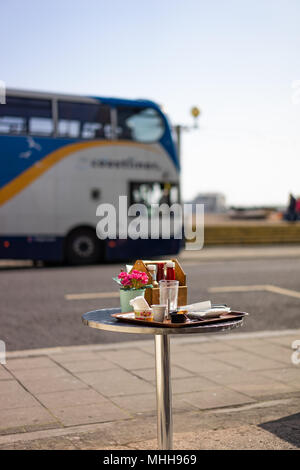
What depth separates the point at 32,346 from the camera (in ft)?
23.8

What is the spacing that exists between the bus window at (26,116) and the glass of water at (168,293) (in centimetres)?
1340

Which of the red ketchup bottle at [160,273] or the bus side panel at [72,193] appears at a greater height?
the bus side panel at [72,193]

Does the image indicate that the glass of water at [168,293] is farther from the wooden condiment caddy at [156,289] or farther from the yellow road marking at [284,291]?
the yellow road marking at [284,291]

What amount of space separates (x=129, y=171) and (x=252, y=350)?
11.2 meters

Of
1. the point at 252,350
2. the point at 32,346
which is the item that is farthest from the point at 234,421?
the point at 32,346

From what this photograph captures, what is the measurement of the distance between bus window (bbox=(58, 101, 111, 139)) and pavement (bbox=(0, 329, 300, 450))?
1035 cm

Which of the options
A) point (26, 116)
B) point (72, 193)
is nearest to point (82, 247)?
point (72, 193)

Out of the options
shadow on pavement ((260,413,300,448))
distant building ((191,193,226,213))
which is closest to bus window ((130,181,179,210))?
shadow on pavement ((260,413,300,448))

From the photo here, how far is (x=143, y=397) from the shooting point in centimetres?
510

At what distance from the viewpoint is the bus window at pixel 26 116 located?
52.3 ft

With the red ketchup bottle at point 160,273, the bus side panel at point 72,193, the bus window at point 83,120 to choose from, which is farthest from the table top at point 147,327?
the bus window at point 83,120

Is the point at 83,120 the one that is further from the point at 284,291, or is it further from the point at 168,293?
the point at 168,293

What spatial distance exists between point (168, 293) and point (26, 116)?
13642mm
